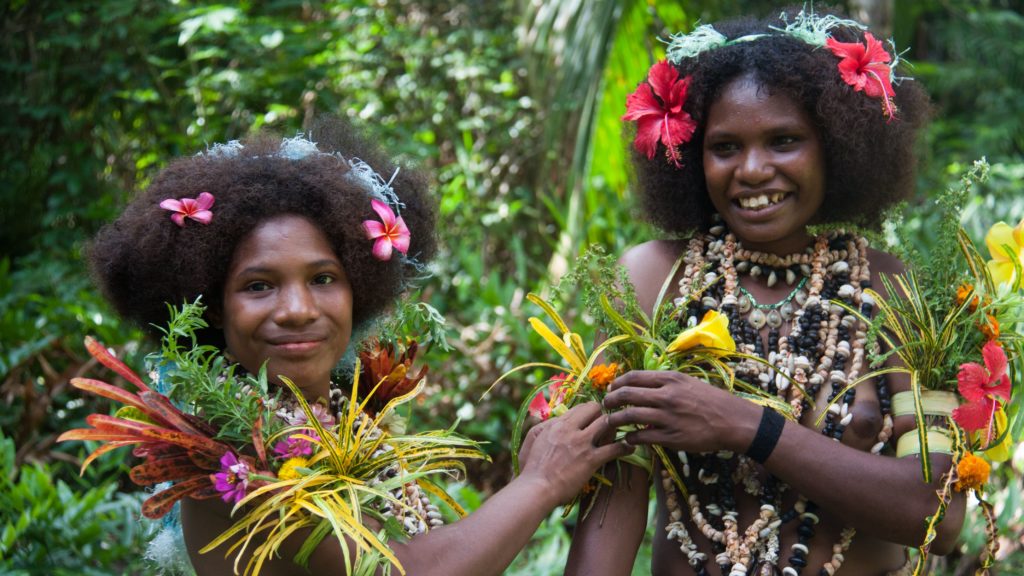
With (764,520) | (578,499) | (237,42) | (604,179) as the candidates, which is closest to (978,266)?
(764,520)

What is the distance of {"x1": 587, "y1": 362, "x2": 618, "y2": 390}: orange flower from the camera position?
2500 millimetres

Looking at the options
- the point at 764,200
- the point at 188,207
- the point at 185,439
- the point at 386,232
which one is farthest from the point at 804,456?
the point at 188,207

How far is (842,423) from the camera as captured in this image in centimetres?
249

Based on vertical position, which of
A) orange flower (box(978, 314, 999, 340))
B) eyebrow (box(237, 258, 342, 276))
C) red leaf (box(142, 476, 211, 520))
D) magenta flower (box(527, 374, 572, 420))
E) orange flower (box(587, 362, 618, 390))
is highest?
orange flower (box(978, 314, 999, 340))

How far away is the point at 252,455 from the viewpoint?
2.23m

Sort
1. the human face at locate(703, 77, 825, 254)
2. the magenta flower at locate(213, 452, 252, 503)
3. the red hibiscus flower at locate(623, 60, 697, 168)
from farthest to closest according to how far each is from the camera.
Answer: the red hibiscus flower at locate(623, 60, 697, 168)
the human face at locate(703, 77, 825, 254)
the magenta flower at locate(213, 452, 252, 503)

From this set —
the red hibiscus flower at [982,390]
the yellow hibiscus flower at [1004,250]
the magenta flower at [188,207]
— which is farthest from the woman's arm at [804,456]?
the magenta flower at [188,207]

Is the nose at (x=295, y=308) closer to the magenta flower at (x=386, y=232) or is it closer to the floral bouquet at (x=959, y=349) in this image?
the magenta flower at (x=386, y=232)

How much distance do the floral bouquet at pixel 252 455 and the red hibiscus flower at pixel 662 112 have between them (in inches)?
37.0

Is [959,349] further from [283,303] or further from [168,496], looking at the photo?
[168,496]

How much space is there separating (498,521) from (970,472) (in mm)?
996

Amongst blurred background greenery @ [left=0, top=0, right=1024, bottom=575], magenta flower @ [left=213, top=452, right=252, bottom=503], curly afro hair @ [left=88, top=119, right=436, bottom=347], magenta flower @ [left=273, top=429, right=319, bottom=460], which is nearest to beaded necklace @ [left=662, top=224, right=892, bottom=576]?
curly afro hair @ [left=88, top=119, right=436, bottom=347]

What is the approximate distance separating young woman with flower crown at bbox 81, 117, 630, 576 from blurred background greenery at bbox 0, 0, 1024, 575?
6.43 ft

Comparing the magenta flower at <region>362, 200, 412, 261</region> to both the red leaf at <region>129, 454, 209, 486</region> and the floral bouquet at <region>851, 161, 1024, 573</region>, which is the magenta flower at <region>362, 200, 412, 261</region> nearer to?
the red leaf at <region>129, 454, 209, 486</region>
